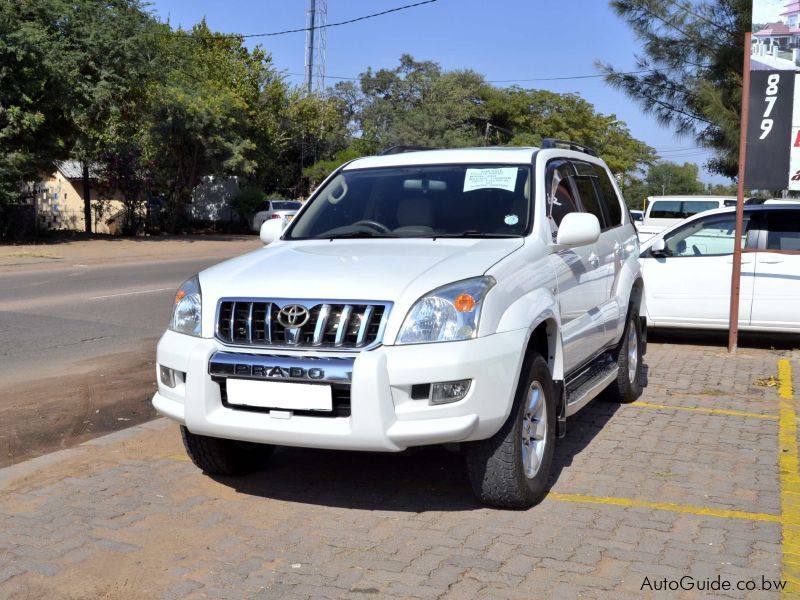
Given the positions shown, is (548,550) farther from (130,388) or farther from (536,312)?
(130,388)

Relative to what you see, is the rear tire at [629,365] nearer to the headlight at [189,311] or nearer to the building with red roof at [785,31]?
the headlight at [189,311]

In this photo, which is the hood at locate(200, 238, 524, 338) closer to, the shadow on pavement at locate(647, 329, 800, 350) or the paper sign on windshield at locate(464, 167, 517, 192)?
the paper sign on windshield at locate(464, 167, 517, 192)

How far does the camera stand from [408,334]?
4.15 meters

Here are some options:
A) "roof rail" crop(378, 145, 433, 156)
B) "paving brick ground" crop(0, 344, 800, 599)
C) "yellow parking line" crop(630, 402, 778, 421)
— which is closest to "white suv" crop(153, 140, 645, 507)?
"paving brick ground" crop(0, 344, 800, 599)

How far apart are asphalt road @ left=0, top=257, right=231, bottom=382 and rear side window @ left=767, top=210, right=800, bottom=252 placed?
22.4 ft

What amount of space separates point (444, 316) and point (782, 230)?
→ 6.97m

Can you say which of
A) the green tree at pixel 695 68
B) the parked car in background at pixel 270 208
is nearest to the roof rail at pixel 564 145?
the green tree at pixel 695 68

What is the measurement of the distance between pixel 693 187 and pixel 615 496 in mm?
114812

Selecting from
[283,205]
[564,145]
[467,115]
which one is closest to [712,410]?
[564,145]

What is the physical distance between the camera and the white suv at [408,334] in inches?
163

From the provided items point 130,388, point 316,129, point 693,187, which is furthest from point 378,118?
point 130,388

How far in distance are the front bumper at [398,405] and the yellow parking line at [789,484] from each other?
1.39 m

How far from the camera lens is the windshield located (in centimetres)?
534

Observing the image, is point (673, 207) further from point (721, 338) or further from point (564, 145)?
point (564, 145)
